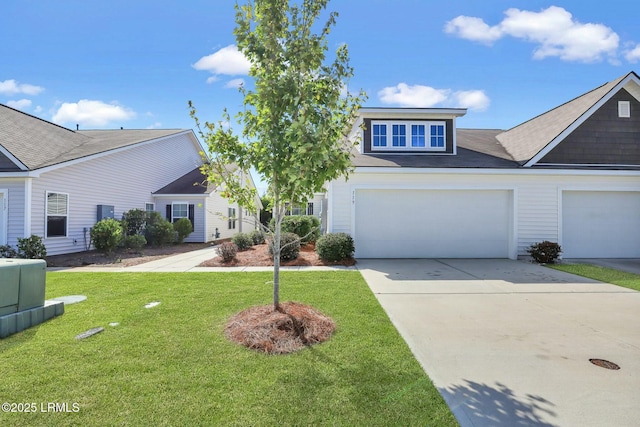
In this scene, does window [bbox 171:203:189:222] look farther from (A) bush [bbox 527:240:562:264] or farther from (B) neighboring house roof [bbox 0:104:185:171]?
(A) bush [bbox 527:240:562:264]

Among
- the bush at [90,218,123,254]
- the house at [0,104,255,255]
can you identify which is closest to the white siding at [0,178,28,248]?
the house at [0,104,255,255]

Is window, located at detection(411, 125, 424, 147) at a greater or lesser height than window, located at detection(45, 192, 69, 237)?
greater

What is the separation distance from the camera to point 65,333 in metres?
4.25

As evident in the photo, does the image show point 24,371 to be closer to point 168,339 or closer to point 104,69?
point 168,339

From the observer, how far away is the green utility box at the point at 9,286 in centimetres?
426

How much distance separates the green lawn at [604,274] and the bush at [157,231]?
15.5 meters

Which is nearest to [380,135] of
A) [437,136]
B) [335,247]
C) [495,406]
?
[437,136]

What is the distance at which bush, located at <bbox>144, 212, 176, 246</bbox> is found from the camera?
596 inches

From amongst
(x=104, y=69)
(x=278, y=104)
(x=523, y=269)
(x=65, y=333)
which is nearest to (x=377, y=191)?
(x=523, y=269)

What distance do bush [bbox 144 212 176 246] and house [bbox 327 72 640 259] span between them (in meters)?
8.71

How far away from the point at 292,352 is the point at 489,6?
1043 cm

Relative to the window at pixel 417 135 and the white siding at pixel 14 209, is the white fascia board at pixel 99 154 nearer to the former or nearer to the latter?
the white siding at pixel 14 209

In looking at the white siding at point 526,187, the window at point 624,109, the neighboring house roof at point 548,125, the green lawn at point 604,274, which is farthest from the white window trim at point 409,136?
the window at point 624,109

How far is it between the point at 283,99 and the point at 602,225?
12925 millimetres
